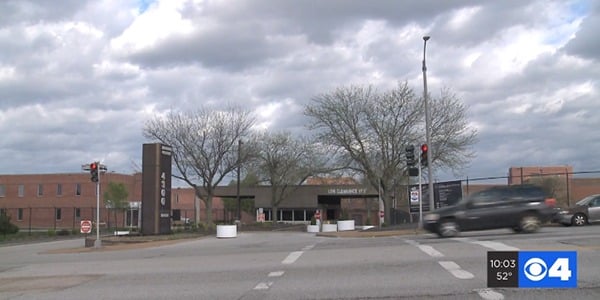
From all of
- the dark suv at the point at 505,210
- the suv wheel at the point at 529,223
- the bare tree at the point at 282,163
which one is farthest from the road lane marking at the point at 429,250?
the bare tree at the point at 282,163

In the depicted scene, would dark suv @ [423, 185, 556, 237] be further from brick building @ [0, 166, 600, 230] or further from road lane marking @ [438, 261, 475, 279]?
brick building @ [0, 166, 600, 230]

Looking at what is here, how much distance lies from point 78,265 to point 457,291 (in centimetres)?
1213

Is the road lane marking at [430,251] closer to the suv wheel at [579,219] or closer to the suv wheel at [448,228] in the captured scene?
the suv wheel at [448,228]

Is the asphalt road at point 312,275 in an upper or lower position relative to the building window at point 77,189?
lower

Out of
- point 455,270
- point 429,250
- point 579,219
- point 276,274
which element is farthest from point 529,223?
point 276,274

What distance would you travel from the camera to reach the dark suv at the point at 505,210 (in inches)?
837

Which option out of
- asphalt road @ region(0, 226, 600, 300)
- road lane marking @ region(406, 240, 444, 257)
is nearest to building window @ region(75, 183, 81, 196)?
asphalt road @ region(0, 226, 600, 300)

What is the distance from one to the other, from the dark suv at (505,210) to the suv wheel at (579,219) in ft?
20.1

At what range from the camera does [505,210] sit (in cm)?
2130

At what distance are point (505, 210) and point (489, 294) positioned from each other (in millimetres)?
11826

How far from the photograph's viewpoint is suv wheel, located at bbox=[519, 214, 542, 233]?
21.3m

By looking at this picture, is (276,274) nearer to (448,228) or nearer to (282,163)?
(448,228)

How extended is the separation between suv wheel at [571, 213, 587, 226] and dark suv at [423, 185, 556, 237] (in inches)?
241

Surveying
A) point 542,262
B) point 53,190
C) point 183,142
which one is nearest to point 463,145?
point 183,142
